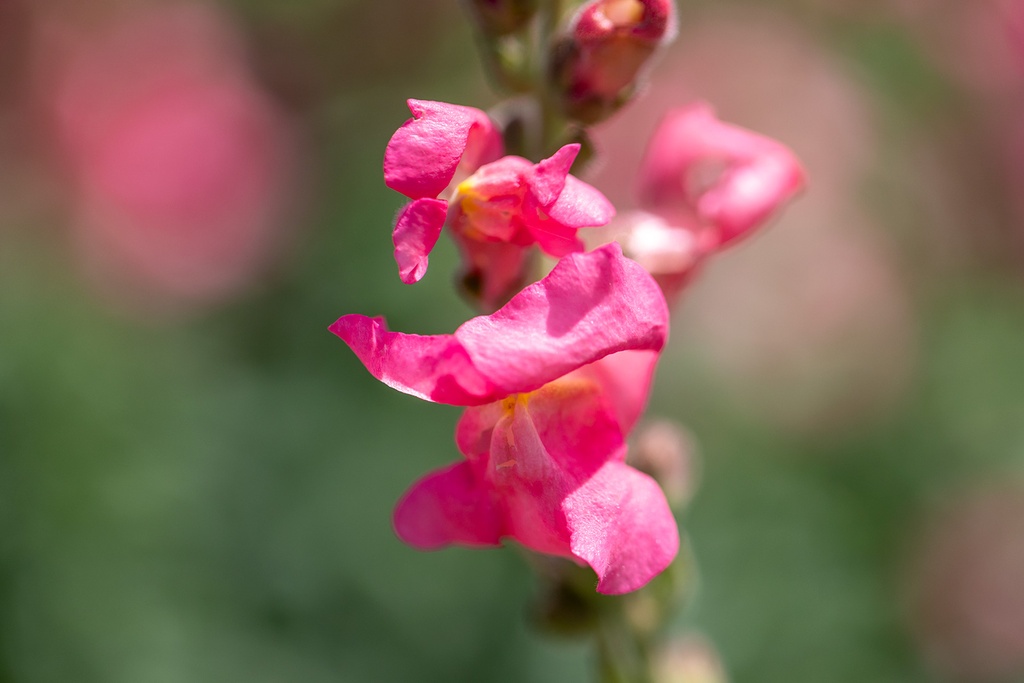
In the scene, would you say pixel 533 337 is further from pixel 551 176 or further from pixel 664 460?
pixel 664 460

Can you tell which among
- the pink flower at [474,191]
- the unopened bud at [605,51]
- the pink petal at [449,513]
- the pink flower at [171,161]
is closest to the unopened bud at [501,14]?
the unopened bud at [605,51]

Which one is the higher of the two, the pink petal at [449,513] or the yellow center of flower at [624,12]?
the yellow center of flower at [624,12]

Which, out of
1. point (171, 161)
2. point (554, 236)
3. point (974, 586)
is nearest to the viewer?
point (554, 236)

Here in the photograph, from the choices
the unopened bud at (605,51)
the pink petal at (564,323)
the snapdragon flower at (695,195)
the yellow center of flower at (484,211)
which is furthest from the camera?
the snapdragon flower at (695,195)

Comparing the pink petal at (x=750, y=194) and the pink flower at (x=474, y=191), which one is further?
the pink petal at (x=750, y=194)

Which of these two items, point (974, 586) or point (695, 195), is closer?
point (695, 195)

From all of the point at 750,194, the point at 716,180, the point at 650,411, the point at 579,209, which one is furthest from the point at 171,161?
the point at 579,209

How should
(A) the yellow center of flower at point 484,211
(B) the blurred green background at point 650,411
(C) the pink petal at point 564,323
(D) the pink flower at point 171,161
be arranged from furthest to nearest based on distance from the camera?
(D) the pink flower at point 171,161, (B) the blurred green background at point 650,411, (A) the yellow center of flower at point 484,211, (C) the pink petal at point 564,323

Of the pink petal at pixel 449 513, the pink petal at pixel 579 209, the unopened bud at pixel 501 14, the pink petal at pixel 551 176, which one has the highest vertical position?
the unopened bud at pixel 501 14

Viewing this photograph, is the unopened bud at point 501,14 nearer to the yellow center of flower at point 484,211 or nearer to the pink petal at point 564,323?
the yellow center of flower at point 484,211
